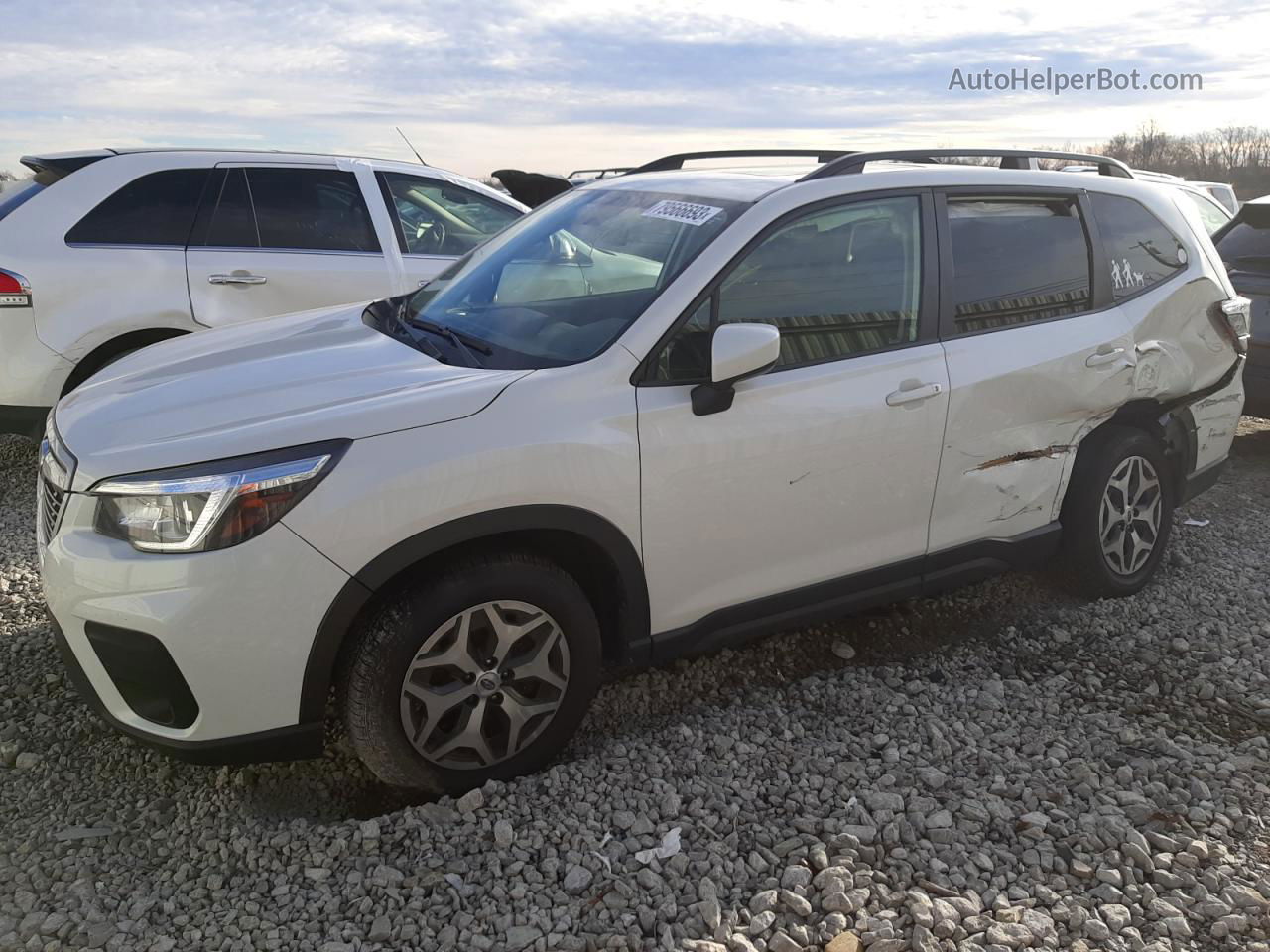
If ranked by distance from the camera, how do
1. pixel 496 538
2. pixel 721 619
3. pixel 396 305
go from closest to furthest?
pixel 496 538
pixel 721 619
pixel 396 305

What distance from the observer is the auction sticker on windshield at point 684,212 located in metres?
3.33

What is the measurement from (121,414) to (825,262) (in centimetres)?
216

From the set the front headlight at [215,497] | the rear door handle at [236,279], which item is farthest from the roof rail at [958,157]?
the rear door handle at [236,279]

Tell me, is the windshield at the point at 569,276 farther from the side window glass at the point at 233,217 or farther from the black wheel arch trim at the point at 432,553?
the side window glass at the point at 233,217

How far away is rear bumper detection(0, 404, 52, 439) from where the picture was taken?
5137 millimetres

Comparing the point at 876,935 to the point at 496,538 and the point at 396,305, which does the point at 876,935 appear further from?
the point at 396,305

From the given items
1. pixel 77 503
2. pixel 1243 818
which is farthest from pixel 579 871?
pixel 1243 818

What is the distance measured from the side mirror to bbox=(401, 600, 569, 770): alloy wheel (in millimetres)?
771

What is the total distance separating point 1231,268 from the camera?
21.4 feet

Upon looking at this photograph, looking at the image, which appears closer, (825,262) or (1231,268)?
(825,262)

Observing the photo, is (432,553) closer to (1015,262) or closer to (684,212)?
(684,212)

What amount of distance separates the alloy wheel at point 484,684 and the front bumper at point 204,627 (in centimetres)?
29

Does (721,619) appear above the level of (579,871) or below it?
above

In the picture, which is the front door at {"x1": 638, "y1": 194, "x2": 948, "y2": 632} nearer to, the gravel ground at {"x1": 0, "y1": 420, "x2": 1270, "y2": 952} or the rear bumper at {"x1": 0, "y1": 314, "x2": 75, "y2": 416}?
the gravel ground at {"x1": 0, "y1": 420, "x2": 1270, "y2": 952}
